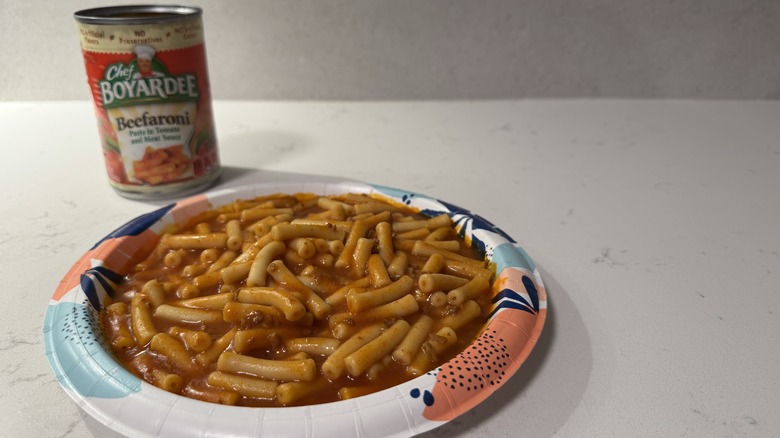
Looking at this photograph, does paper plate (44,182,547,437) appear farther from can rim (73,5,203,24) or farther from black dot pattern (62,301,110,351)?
can rim (73,5,203,24)

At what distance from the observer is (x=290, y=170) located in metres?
1.83

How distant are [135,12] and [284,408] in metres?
1.13

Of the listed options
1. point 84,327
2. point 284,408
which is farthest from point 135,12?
point 284,408

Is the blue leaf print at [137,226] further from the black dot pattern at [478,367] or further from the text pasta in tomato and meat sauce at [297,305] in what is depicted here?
the black dot pattern at [478,367]

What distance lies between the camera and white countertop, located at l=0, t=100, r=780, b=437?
3.07ft

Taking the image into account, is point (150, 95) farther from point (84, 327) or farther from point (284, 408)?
point (284, 408)

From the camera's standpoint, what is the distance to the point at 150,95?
4.69 ft

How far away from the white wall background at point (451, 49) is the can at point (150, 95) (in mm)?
819

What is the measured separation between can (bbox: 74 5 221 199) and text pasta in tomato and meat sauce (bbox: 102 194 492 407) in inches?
10.5

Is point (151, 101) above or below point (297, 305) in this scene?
above

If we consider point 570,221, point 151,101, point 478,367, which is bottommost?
point 570,221

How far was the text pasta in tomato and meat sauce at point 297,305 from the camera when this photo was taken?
2.99 feet

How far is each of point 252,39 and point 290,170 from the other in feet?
2.34

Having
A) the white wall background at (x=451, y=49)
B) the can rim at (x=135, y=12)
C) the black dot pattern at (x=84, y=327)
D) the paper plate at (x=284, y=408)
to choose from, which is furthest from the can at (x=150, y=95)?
the white wall background at (x=451, y=49)
